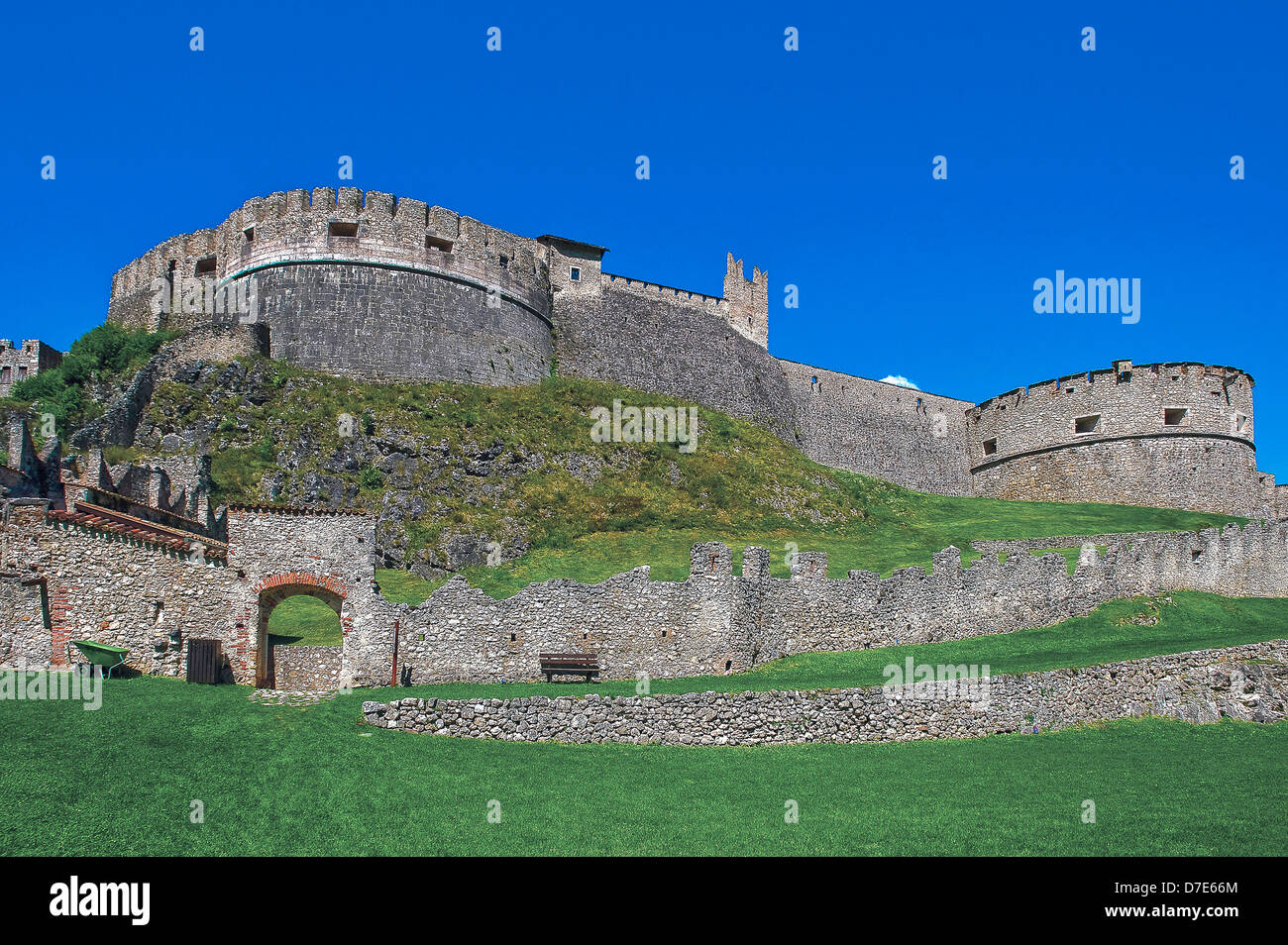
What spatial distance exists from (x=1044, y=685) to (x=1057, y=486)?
47.6m

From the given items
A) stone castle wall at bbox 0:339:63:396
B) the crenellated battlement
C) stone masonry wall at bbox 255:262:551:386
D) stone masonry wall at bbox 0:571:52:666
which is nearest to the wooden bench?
stone masonry wall at bbox 0:571:52:666

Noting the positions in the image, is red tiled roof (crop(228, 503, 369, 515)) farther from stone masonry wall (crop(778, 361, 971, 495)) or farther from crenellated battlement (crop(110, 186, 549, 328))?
stone masonry wall (crop(778, 361, 971, 495))

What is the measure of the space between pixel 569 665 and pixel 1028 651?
12531mm

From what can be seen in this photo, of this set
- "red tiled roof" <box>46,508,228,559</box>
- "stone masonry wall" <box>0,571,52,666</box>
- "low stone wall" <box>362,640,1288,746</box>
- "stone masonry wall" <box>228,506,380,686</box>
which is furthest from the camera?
"stone masonry wall" <box>228,506,380,686</box>

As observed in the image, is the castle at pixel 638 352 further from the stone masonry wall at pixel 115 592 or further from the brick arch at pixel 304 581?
the stone masonry wall at pixel 115 592

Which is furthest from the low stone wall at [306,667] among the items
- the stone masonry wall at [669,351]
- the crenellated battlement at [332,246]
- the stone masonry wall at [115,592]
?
the stone masonry wall at [669,351]

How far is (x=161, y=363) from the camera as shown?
1730 inches

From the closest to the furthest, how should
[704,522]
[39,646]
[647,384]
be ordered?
[39,646] → [704,522] → [647,384]

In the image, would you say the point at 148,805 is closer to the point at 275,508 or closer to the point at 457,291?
the point at 275,508

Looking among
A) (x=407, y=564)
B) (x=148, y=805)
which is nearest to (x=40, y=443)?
(x=407, y=564)

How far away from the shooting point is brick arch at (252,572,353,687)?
923 inches

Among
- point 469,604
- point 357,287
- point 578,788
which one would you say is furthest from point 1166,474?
point 578,788

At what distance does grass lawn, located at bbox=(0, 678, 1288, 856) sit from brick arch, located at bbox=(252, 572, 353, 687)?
3.05m

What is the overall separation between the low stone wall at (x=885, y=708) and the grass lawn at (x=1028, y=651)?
1.15 meters
